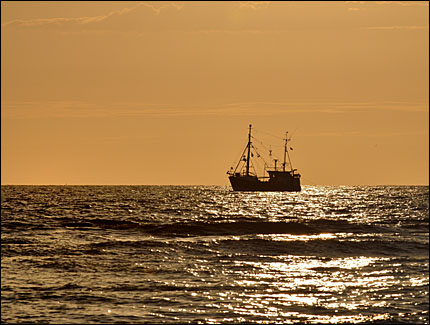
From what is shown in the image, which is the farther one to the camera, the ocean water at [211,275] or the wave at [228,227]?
the wave at [228,227]

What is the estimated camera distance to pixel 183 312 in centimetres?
2716

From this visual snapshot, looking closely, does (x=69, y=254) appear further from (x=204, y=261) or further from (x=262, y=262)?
(x=262, y=262)

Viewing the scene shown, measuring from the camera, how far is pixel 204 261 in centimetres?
4438

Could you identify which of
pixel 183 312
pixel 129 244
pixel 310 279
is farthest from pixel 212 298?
pixel 129 244

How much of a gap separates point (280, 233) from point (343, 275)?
101 ft

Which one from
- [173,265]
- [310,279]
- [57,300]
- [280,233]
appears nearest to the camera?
[57,300]

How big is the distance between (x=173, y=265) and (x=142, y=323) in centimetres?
1674

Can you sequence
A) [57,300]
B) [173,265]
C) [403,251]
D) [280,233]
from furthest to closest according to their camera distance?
[280,233]
[403,251]
[173,265]
[57,300]

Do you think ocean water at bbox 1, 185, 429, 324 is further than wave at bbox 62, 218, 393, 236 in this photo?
No

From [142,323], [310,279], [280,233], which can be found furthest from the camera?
[280,233]

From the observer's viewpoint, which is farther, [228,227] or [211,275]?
[228,227]

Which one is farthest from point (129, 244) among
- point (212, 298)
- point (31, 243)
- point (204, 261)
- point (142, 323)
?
point (142, 323)

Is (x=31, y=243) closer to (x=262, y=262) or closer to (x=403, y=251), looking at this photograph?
(x=262, y=262)

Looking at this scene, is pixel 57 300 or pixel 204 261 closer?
pixel 57 300
